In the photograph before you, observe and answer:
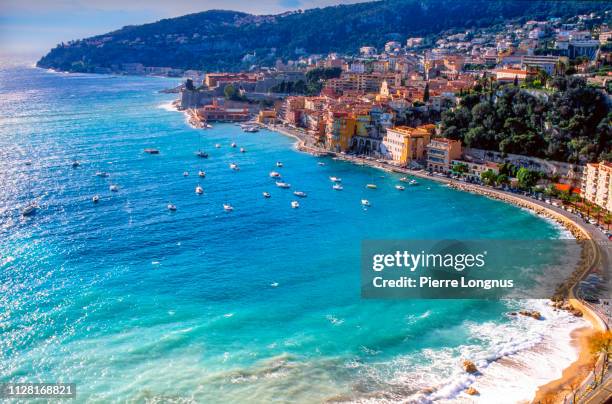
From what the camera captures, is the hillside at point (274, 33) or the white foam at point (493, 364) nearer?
the white foam at point (493, 364)

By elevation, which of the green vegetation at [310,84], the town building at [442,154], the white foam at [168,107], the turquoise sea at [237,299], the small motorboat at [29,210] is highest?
the green vegetation at [310,84]

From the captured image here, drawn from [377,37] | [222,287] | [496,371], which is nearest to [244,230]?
[222,287]

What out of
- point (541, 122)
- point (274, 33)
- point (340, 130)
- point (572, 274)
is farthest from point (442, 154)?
point (274, 33)

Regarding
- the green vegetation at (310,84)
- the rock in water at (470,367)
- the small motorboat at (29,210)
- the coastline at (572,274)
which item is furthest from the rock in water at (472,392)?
the green vegetation at (310,84)

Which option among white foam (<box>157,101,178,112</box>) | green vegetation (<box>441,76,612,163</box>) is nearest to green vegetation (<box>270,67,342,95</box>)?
white foam (<box>157,101,178,112</box>)

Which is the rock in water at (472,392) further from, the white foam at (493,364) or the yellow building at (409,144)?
the yellow building at (409,144)

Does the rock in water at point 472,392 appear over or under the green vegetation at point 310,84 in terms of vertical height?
under

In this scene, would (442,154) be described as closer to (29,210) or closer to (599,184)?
(599,184)

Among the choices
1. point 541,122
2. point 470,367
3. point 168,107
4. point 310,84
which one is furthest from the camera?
point 168,107
